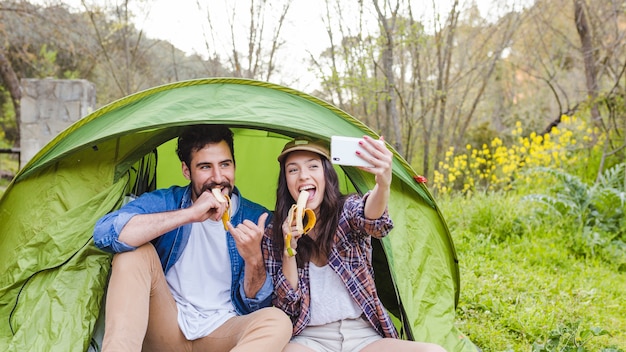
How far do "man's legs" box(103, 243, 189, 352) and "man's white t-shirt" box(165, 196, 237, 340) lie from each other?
0.06 meters

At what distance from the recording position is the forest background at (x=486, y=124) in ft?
10.8

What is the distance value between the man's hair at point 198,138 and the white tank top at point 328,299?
0.65m

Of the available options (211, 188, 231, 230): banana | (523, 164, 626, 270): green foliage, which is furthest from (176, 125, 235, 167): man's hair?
(523, 164, 626, 270): green foliage

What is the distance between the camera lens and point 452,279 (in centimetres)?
270

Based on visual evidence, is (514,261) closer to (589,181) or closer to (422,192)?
(422,192)

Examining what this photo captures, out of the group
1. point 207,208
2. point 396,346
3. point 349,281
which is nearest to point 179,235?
point 207,208

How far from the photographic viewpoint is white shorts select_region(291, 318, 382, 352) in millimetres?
2056

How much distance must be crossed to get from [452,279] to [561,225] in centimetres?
209

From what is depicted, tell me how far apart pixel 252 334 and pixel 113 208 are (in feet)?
2.83

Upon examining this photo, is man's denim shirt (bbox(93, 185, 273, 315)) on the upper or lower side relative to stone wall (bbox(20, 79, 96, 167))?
lower

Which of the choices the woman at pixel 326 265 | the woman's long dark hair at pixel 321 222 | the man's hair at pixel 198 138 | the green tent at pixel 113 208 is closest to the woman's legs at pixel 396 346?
the woman at pixel 326 265

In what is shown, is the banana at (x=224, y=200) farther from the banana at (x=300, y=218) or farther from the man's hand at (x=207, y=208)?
the banana at (x=300, y=218)

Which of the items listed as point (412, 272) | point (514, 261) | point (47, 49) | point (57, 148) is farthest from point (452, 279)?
point (47, 49)

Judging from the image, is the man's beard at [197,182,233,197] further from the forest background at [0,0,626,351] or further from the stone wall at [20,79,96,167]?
the stone wall at [20,79,96,167]
